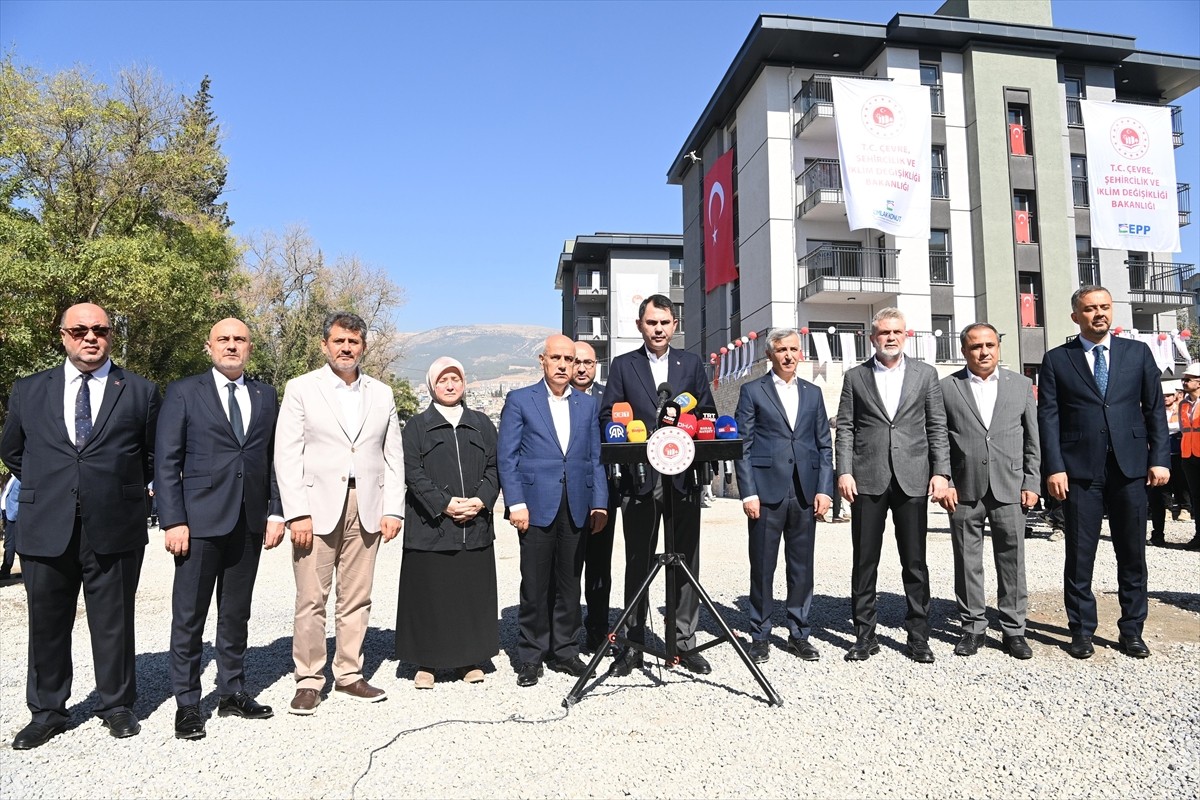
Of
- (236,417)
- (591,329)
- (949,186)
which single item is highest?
(949,186)

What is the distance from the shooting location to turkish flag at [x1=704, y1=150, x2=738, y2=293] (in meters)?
29.5

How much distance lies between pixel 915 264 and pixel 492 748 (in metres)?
25.1

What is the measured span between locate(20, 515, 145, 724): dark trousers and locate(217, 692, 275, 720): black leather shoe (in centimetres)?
43

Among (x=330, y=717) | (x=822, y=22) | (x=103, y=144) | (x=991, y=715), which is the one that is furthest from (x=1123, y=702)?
(x=822, y=22)

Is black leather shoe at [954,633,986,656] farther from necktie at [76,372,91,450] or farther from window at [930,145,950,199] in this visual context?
window at [930,145,950,199]

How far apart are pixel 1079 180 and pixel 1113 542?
90.5 feet

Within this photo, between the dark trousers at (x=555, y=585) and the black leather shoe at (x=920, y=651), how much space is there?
6.94ft

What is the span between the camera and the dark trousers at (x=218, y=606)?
3922mm

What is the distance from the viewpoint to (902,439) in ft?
16.5

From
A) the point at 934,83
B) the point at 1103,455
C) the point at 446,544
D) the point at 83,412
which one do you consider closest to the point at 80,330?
the point at 83,412

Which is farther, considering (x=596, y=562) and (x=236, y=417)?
(x=596, y=562)

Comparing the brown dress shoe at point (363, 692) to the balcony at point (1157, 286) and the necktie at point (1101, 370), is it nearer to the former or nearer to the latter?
the necktie at point (1101, 370)

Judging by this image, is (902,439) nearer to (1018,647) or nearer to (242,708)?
(1018,647)

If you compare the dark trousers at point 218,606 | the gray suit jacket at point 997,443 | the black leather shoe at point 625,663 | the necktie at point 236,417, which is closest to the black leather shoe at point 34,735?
the dark trousers at point 218,606
